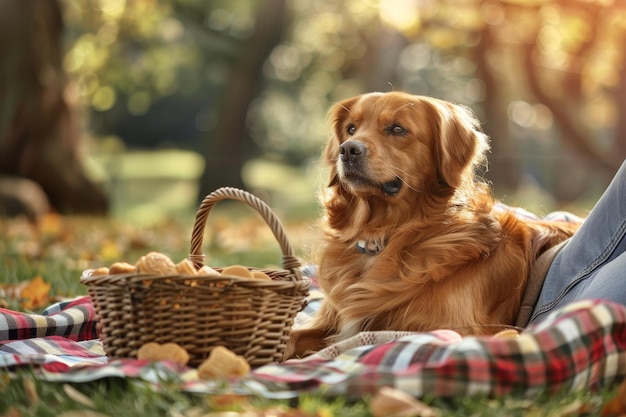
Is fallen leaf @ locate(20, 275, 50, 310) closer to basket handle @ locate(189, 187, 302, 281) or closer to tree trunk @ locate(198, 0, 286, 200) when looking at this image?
basket handle @ locate(189, 187, 302, 281)

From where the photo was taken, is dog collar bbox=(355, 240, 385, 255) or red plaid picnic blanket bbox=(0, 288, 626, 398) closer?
red plaid picnic blanket bbox=(0, 288, 626, 398)

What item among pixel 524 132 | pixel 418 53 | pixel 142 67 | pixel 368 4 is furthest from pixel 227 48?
pixel 524 132

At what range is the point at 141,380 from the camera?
2307 mm

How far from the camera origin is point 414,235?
331 centimetres

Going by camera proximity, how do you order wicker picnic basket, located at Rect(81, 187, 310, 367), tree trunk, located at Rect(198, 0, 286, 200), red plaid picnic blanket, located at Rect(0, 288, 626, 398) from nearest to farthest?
1. red plaid picnic blanket, located at Rect(0, 288, 626, 398)
2. wicker picnic basket, located at Rect(81, 187, 310, 367)
3. tree trunk, located at Rect(198, 0, 286, 200)

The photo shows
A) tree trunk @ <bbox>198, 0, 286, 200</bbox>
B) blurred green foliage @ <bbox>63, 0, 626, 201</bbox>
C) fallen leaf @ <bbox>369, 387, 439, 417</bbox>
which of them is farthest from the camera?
blurred green foliage @ <bbox>63, 0, 626, 201</bbox>

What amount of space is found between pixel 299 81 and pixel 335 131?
16.8 meters

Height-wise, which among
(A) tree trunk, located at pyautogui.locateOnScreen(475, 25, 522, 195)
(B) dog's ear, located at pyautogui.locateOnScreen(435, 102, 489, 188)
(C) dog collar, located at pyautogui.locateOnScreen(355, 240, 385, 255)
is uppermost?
(B) dog's ear, located at pyautogui.locateOnScreen(435, 102, 489, 188)

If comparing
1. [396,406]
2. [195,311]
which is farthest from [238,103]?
[396,406]

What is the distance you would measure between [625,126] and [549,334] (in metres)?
12.3

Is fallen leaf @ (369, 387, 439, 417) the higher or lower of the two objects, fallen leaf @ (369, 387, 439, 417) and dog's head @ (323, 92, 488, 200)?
the lower

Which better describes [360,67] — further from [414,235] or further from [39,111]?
[414,235]

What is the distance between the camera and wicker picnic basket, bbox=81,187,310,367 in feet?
8.21

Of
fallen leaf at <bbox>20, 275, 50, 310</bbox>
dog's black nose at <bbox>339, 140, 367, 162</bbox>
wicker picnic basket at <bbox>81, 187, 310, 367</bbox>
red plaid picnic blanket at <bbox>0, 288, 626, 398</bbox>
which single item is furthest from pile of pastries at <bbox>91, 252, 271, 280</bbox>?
fallen leaf at <bbox>20, 275, 50, 310</bbox>
